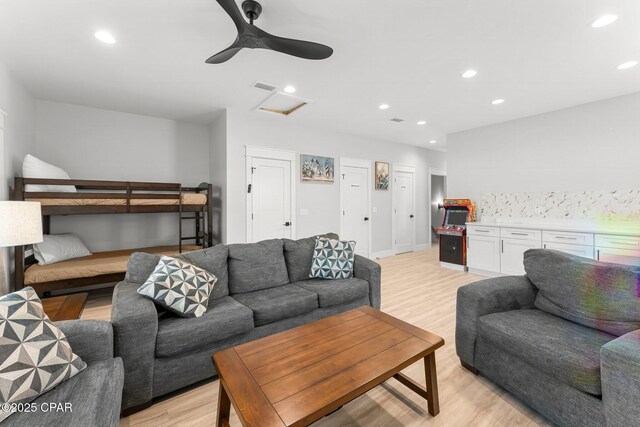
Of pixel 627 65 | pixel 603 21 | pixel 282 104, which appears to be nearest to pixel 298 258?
pixel 282 104

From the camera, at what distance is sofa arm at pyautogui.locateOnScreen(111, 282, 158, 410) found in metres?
1.58

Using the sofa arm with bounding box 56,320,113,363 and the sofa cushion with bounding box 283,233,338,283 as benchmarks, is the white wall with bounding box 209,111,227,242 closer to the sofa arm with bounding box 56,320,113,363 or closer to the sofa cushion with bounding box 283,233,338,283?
the sofa cushion with bounding box 283,233,338,283

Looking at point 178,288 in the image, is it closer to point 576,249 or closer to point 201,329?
point 201,329

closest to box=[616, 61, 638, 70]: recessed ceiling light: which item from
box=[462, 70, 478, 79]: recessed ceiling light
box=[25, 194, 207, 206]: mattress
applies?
box=[462, 70, 478, 79]: recessed ceiling light

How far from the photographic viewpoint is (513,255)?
4215mm

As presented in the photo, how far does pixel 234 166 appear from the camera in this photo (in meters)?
4.20

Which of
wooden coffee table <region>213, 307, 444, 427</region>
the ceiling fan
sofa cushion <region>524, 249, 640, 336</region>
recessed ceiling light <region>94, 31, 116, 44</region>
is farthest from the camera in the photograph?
recessed ceiling light <region>94, 31, 116, 44</region>

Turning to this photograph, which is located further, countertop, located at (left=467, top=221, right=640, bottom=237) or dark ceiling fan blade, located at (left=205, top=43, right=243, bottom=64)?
countertop, located at (left=467, top=221, right=640, bottom=237)

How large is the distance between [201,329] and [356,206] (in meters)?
4.34

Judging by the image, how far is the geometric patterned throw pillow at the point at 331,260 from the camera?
9.11ft

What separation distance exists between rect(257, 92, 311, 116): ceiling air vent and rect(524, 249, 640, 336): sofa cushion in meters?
3.25

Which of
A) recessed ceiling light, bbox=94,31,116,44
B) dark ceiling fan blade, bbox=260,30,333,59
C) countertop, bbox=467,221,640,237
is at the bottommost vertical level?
countertop, bbox=467,221,640,237

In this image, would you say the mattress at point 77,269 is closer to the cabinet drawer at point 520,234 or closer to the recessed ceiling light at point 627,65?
the cabinet drawer at point 520,234

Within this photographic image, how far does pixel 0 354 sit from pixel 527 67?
174 inches
